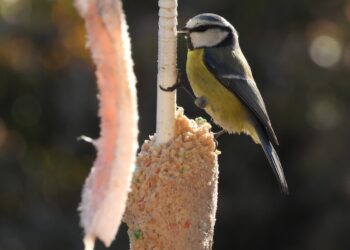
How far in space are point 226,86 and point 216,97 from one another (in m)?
0.05

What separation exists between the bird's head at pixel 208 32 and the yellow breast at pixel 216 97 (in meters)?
0.07

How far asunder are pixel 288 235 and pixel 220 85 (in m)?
3.57

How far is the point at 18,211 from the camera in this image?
5824 millimetres

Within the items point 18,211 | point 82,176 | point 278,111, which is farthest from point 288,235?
point 18,211

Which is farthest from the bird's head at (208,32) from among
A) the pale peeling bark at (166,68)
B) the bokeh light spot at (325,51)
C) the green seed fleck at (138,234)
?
the bokeh light spot at (325,51)

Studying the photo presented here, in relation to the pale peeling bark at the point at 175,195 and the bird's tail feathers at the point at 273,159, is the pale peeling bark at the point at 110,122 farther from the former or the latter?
the bird's tail feathers at the point at 273,159

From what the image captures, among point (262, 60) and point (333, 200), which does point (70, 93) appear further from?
point (333, 200)

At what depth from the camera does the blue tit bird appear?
301 cm

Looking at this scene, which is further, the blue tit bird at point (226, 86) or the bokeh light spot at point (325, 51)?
the bokeh light spot at point (325, 51)

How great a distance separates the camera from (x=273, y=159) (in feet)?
9.37

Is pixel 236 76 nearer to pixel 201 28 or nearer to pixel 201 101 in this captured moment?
pixel 201 101

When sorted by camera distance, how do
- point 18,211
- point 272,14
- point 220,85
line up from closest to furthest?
point 220,85 < point 18,211 < point 272,14

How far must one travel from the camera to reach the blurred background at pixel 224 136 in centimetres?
586

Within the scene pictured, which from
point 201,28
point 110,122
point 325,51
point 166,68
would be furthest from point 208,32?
point 325,51
